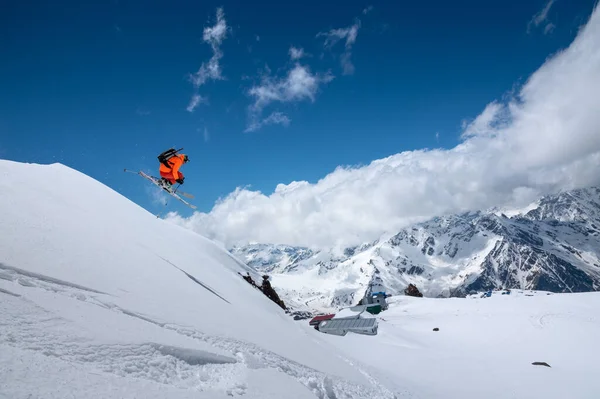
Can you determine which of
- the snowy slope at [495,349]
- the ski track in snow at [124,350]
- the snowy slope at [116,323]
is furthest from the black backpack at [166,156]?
the snowy slope at [495,349]

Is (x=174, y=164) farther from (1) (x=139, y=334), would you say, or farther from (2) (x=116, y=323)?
(1) (x=139, y=334)

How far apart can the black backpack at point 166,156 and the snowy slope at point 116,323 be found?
5.97 m

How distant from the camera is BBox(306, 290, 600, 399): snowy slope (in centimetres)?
1964

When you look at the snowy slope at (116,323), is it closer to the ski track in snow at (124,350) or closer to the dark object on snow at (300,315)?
the ski track in snow at (124,350)

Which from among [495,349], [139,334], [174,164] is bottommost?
[139,334]

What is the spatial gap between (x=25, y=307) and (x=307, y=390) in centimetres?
744

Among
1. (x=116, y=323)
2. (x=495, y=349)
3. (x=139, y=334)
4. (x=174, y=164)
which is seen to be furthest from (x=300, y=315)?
(x=116, y=323)

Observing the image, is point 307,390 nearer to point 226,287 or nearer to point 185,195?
point 226,287

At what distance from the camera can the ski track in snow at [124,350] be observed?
5.60 metres

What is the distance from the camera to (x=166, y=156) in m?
21.8

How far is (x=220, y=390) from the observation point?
7027mm

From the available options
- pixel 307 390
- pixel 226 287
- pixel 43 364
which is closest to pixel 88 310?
pixel 43 364

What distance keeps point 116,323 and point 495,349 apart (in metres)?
35.3

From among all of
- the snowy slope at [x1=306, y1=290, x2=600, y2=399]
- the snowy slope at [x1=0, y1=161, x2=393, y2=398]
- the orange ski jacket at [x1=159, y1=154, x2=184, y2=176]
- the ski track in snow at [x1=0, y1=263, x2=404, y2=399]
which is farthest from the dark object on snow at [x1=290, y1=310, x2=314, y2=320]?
the ski track in snow at [x1=0, y1=263, x2=404, y2=399]
